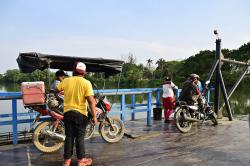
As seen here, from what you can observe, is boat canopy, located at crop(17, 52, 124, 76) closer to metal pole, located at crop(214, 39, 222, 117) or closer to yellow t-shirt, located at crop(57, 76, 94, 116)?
yellow t-shirt, located at crop(57, 76, 94, 116)

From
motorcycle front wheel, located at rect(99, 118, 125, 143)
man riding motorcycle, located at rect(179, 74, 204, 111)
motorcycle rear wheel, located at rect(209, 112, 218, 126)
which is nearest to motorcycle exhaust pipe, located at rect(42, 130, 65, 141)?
motorcycle front wheel, located at rect(99, 118, 125, 143)

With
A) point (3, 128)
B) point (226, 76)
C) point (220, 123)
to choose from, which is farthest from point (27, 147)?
point (226, 76)

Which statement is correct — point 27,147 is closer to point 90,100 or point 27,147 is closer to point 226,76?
point 90,100

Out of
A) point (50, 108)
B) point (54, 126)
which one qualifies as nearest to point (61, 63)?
point (50, 108)

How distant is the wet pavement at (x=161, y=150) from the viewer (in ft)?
17.5

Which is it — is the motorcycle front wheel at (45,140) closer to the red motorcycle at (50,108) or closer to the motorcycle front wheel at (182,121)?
the red motorcycle at (50,108)

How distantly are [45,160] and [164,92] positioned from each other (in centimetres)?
487

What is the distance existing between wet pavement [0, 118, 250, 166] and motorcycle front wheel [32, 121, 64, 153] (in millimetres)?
130

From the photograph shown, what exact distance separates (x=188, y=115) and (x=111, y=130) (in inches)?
96.3

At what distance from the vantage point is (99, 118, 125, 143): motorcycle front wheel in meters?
6.66

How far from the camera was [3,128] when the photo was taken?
14.8 m

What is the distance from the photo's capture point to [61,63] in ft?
22.5

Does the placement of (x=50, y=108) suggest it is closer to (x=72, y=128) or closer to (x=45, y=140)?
(x=45, y=140)

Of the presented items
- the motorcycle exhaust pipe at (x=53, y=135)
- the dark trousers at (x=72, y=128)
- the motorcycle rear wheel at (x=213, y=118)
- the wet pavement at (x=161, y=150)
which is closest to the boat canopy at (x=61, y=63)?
the motorcycle exhaust pipe at (x=53, y=135)
